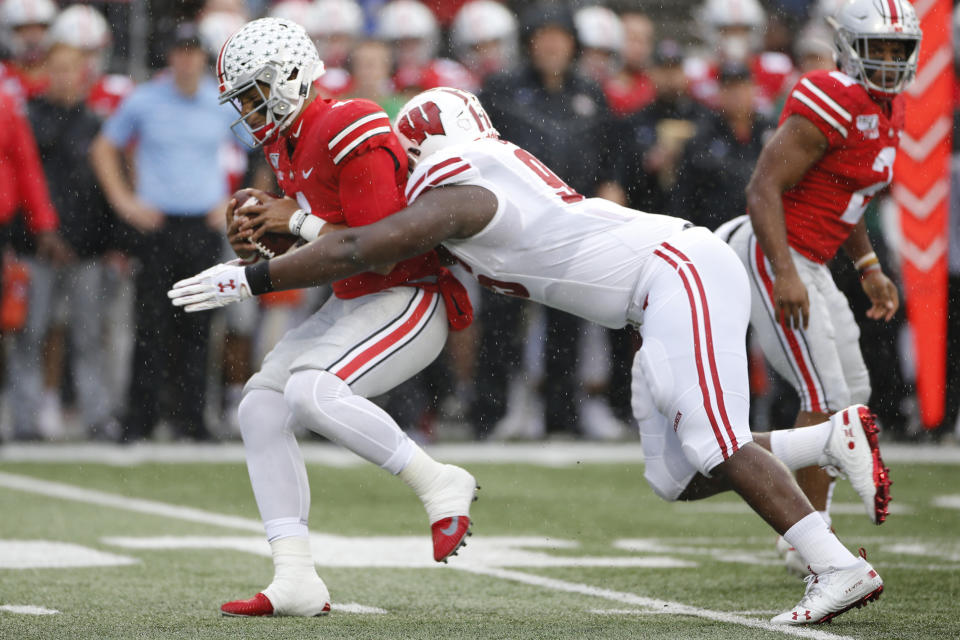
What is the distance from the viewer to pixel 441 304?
520 centimetres

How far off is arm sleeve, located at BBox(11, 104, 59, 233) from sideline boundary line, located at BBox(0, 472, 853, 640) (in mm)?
1461

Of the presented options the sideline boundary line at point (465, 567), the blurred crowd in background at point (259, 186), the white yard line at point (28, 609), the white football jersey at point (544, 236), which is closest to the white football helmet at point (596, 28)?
the blurred crowd in background at point (259, 186)

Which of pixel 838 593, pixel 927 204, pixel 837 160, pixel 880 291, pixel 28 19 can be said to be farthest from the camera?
pixel 28 19

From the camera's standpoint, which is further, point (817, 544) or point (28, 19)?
point (28, 19)

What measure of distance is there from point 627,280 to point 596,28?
6518 millimetres

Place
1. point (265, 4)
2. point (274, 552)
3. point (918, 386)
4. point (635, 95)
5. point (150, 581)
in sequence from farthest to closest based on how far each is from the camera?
1. point (265, 4)
2. point (635, 95)
3. point (918, 386)
4. point (150, 581)
5. point (274, 552)

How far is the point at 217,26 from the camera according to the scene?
35.4 ft

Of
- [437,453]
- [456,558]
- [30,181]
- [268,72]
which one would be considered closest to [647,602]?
[456,558]

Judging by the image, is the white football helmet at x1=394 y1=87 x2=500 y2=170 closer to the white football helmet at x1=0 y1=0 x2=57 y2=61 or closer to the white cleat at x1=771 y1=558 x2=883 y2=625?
the white cleat at x1=771 y1=558 x2=883 y2=625

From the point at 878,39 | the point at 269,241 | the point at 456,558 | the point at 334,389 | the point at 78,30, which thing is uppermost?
the point at 878,39

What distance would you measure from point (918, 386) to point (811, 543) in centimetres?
542

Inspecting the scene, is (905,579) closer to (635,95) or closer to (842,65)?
(842,65)

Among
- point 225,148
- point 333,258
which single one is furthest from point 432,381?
point 333,258

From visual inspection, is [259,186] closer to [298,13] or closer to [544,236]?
Result: [298,13]
